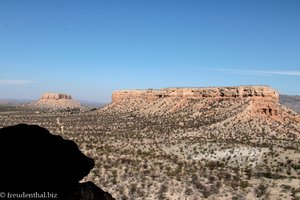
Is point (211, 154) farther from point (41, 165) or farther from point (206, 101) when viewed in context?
point (206, 101)

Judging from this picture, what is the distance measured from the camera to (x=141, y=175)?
29594mm

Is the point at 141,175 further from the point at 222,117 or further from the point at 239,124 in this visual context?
the point at 222,117

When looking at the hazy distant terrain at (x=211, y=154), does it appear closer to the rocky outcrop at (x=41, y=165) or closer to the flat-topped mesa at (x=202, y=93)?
the flat-topped mesa at (x=202, y=93)

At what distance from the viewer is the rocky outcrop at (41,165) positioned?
10352 millimetres

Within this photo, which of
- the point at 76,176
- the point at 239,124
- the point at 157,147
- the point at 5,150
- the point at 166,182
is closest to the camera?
the point at 5,150

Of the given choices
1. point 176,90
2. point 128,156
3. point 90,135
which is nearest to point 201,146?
point 128,156

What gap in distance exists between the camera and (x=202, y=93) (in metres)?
92.4

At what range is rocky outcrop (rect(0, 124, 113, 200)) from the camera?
10352mm

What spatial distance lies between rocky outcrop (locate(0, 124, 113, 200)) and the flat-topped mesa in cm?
6758

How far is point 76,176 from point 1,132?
234 centimetres

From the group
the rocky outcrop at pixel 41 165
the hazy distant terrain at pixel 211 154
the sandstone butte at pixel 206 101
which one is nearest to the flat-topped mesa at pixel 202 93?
the sandstone butte at pixel 206 101

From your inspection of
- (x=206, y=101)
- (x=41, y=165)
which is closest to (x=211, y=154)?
(x=41, y=165)

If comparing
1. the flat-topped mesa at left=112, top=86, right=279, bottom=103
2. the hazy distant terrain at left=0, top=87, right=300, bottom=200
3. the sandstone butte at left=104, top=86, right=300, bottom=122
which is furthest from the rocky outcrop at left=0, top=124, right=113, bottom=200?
the flat-topped mesa at left=112, top=86, right=279, bottom=103

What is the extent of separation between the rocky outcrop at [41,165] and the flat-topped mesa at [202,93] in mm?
67582
